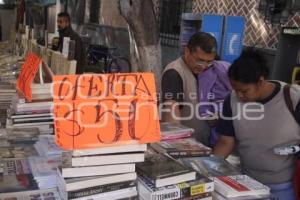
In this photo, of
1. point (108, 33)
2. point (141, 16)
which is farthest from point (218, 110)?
point (108, 33)

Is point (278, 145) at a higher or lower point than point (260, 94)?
lower

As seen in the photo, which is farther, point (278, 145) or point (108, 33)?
point (108, 33)

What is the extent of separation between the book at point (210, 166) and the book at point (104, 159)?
0.32 meters

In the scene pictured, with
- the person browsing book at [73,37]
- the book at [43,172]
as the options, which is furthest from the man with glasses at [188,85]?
the person browsing book at [73,37]

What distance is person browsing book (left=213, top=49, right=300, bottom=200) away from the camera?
7.44 ft

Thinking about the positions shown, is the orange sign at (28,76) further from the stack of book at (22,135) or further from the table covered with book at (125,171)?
the table covered with book at (125,171)

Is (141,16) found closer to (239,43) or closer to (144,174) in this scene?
(239,43)

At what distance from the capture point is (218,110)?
287 cm

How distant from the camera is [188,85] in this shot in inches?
112

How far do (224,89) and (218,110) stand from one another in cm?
15

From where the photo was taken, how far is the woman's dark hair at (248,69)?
222 cm

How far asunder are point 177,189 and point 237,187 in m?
0.28

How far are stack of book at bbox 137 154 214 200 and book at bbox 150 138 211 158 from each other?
283 millimetres

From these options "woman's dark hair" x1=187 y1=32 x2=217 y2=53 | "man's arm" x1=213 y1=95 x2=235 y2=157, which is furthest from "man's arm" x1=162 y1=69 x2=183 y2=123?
"man's arm" x1=213 y1=95 x2=235 y2=157
